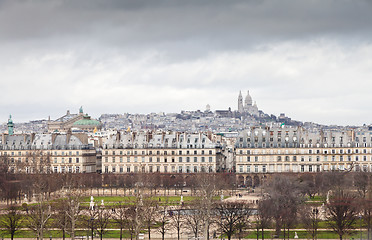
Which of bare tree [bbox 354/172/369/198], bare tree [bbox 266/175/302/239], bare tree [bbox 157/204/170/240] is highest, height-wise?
bare tree [bbox 354/172/369/198]

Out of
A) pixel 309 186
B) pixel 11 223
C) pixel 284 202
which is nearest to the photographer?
pixel 11 223

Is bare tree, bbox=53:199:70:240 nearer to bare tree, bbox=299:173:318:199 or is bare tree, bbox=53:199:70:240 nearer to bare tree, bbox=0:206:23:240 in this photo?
bare tree, bbox=0:206:23:240

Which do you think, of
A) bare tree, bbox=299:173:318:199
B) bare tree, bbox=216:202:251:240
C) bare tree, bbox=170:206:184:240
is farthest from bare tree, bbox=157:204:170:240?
bare tree, bbox=299:173:318:199

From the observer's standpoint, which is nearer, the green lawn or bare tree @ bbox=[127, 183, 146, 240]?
bare tree @ bbox=[127, 183, 146, 240]

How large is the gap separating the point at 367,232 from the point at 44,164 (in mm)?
68957

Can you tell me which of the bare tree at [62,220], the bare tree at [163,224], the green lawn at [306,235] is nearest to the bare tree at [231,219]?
the green lawn at [306,235]

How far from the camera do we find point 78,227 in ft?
233

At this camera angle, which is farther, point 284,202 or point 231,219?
point 284,202

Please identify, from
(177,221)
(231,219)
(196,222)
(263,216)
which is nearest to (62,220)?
(177,221)

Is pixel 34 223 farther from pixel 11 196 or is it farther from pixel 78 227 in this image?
pixel 11 196

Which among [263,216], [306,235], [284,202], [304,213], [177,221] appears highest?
[284,202]

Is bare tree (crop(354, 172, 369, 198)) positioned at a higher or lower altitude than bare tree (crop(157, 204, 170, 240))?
higher

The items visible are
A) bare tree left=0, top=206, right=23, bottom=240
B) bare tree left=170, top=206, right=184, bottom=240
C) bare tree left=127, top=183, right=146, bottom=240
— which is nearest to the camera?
bare tree left=127, top=183, right=146, bottom=240

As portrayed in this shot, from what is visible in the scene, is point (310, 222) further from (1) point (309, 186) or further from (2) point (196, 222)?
(1) point (309, 186)
